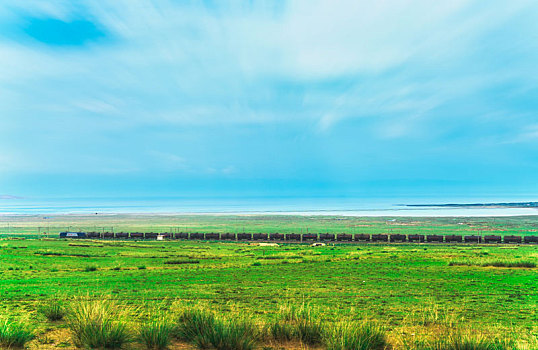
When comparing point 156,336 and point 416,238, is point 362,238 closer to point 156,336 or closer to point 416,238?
point 416,238

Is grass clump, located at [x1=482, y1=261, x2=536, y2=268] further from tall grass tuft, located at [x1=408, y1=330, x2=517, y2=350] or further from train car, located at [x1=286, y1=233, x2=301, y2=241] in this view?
train car, located at [x1=286, y1=233, x2=301, y2=241]

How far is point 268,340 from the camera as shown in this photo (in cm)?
1175

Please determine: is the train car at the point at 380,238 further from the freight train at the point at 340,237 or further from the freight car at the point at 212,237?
the freight car at the point at 212,237

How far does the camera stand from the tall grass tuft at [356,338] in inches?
406

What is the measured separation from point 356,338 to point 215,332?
13.1 feet

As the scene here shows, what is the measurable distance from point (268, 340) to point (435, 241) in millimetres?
60636

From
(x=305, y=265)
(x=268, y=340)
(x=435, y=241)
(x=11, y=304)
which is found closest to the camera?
(x=268, y=340)

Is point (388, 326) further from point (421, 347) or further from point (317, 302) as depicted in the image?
point (317, 302)

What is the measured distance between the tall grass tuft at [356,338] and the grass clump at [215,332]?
7.66 feet

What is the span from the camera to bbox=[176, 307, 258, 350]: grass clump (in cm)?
1066

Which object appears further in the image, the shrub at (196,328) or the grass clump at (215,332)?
the shrub at (196,328)

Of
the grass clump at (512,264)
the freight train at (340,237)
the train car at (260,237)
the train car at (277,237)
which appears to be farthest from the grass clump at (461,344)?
the train car at (260,237)

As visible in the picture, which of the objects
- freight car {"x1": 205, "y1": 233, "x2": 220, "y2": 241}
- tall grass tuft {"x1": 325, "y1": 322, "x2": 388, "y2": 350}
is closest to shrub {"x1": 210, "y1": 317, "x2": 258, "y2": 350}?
tall grass tuft {"x1": 325, "y1": 322, "x2": 388, "y2": 350}

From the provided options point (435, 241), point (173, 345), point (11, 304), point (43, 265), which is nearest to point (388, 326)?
point (173, 345)
